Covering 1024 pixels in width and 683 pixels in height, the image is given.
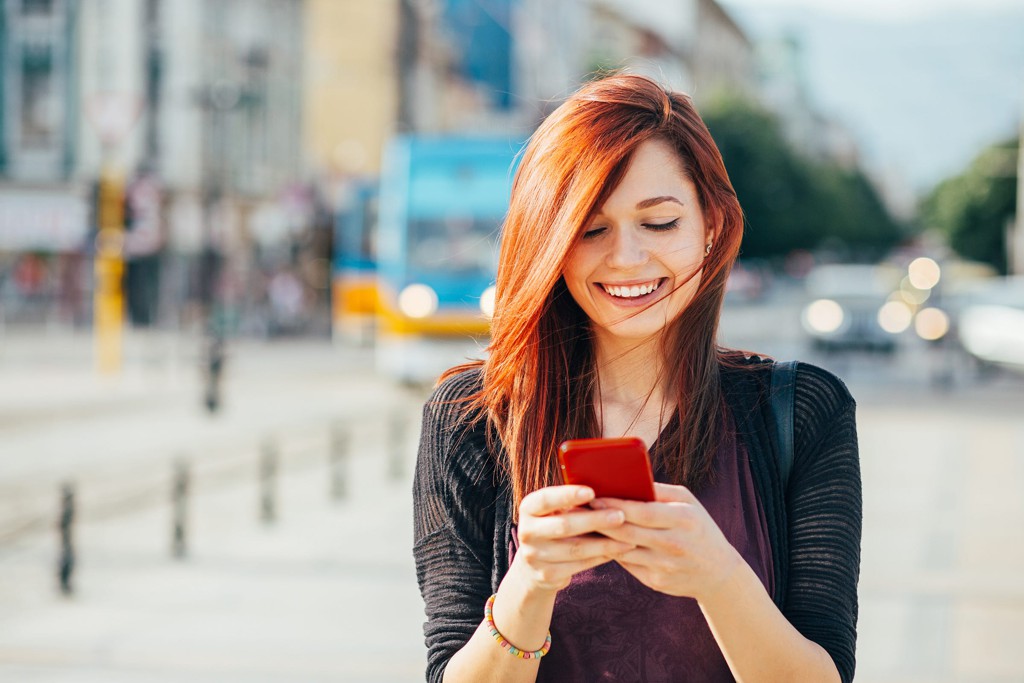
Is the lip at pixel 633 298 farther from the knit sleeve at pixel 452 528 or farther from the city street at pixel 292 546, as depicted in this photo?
the city street at pixel 292 546

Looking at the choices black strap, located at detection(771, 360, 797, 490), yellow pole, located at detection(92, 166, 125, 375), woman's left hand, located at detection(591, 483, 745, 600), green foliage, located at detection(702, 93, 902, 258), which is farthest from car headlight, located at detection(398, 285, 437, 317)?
green foliage, located at detection(702, 93, 902, 258)

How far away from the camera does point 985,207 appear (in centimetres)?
6756

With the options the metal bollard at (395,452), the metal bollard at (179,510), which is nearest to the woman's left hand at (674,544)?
the metal bollard at (179,510)

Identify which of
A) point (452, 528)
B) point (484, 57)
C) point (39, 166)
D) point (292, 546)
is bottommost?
point (292, 546)

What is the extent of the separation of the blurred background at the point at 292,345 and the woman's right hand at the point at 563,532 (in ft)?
3.25

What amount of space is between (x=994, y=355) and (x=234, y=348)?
15.9 metres

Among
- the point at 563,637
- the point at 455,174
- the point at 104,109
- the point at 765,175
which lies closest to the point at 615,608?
the point at 563,637

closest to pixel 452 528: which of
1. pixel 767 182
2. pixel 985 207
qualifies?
pixel 767 182

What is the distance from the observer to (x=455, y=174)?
1753cm

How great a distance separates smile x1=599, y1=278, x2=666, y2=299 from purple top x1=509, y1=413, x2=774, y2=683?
36 cm

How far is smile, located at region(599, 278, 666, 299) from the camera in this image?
6.61ft

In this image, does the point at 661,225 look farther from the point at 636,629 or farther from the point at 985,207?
the point at 985,207

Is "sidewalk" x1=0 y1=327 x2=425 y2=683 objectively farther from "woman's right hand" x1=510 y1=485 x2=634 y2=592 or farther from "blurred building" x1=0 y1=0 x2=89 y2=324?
"blurred building" x1=0 y1=0 x2=89 y2=324

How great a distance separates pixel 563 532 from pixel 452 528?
0.39 meters
